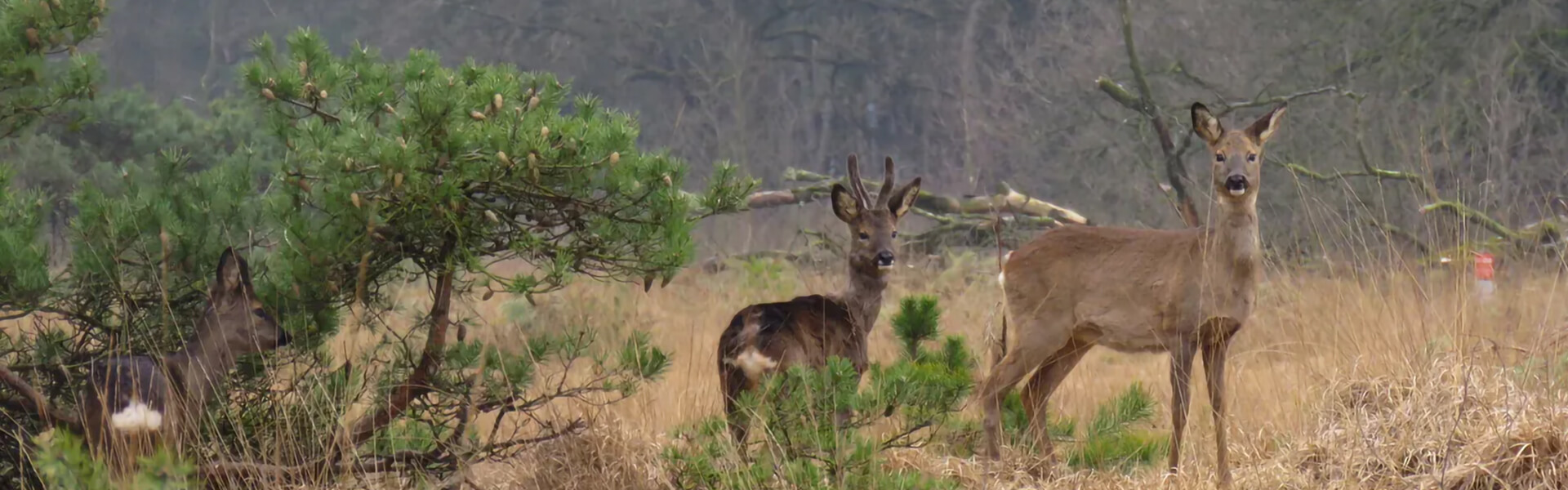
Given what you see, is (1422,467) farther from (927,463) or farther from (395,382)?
(395,382)

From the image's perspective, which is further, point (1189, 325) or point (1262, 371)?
point (1262, 371)

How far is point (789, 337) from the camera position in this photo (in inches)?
236

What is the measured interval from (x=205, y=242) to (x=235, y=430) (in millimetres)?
688

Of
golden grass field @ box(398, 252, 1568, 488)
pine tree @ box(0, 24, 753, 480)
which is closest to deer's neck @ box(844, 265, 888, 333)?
golden grass field @ box(398, 252, 1568, 488)

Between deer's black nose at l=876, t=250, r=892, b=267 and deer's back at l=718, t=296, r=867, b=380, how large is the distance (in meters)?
0.26

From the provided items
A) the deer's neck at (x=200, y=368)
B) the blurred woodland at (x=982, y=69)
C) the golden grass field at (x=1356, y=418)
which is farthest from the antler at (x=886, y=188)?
the blurred woodland at (x=982, y=69)

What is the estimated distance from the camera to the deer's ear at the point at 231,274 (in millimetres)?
4918

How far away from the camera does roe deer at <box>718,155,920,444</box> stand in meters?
5.83

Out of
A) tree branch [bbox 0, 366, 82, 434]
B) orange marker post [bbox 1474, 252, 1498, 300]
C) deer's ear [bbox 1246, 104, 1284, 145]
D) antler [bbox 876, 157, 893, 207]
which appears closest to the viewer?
tree branch [bbox 0, 366, 82, 434]

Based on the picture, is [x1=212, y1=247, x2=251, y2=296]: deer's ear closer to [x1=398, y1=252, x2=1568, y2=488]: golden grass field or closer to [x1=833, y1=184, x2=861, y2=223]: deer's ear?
[x1=398, y1=252, x2=1568, y2=488]: golden grass field

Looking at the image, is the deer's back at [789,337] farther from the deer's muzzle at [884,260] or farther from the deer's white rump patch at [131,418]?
the deer's white rump patch at [131,418]

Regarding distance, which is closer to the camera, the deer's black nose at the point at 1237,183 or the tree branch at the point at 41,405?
the tree branch at the point at 41,405

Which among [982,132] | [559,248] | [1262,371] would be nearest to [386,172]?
[559,248]

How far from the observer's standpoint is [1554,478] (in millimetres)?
5066
